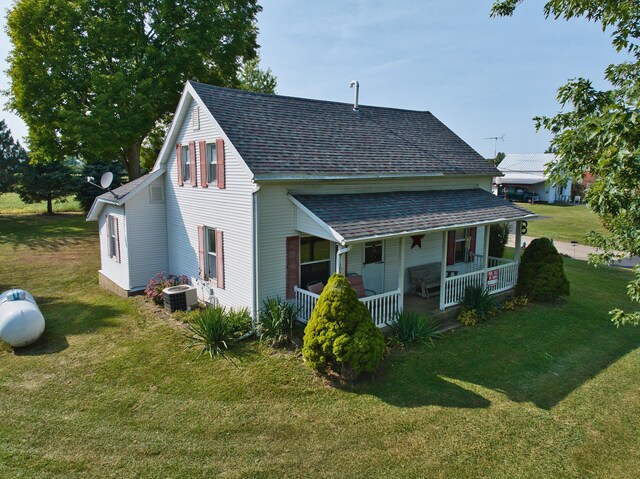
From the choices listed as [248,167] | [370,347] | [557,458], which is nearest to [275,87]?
[248,167]

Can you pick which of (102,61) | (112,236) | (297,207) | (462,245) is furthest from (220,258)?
(102,61)

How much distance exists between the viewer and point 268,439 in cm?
753

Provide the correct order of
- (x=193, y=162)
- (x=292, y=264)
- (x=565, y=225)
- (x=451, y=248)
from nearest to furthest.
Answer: (x=292, y=264) < (x=193, y=162) < (x=451, y=248) < (x=565, y=225)

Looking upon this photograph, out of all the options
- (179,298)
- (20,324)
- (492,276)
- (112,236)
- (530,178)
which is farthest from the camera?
(530,178)

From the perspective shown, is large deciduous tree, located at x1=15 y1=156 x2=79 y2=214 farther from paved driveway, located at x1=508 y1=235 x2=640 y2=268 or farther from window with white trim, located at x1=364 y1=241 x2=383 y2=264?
paved driveway, located at x1=508 y1=235 x2=640 y2=268

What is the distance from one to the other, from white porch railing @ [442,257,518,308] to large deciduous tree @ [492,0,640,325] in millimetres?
6081

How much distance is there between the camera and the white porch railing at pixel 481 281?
Answer: 13344 mm

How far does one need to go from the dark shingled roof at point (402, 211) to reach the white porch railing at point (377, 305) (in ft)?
5.94

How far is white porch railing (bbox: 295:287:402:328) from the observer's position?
11.4 metres

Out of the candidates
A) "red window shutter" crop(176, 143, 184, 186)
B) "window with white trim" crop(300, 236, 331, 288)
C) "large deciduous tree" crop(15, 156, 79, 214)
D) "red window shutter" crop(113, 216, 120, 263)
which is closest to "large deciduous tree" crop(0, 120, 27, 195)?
"large deciduous tree" crop(15, 156, 79, 214)

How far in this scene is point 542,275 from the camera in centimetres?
1495

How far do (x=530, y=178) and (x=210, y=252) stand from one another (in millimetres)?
51141

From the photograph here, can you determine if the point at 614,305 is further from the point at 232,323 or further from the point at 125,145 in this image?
the point at 125,145

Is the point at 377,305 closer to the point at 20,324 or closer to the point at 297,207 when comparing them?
the point at 297,207
